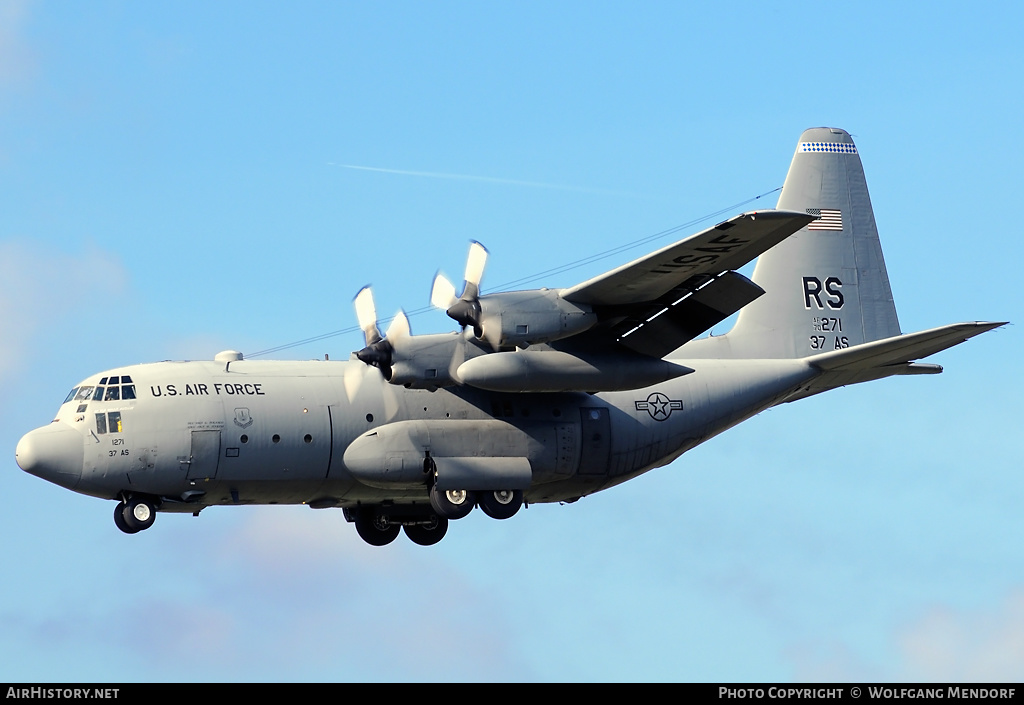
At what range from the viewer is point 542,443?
26.5 metres

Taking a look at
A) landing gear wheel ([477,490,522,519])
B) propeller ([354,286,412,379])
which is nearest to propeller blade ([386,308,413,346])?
propeller ([354,286,412,379])

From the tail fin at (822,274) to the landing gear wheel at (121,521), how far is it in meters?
11.4

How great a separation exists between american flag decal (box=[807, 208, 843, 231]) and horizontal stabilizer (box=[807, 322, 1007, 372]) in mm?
2747

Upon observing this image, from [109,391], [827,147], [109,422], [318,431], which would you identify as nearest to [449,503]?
[318,431]

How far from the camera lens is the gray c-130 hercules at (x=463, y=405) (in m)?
24.1

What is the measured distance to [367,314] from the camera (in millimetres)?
25906

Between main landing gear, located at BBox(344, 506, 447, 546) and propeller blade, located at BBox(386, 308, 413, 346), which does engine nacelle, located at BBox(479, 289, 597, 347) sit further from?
main landing gear, located at BBox(344, 506, 447, 546)

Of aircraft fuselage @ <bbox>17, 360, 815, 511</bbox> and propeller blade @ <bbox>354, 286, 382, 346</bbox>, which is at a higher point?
propeller blade @ <bbox>354, 286, 382, 346</bbox>

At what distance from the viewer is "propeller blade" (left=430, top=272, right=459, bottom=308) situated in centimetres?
2514

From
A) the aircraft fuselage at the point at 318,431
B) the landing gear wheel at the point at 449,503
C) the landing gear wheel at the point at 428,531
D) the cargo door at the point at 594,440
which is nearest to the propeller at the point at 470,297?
the aircraft fuselage at the point at 318,431

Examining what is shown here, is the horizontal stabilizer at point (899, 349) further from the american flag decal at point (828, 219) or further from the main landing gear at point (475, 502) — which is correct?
the main landing gear at point (475, 502)
